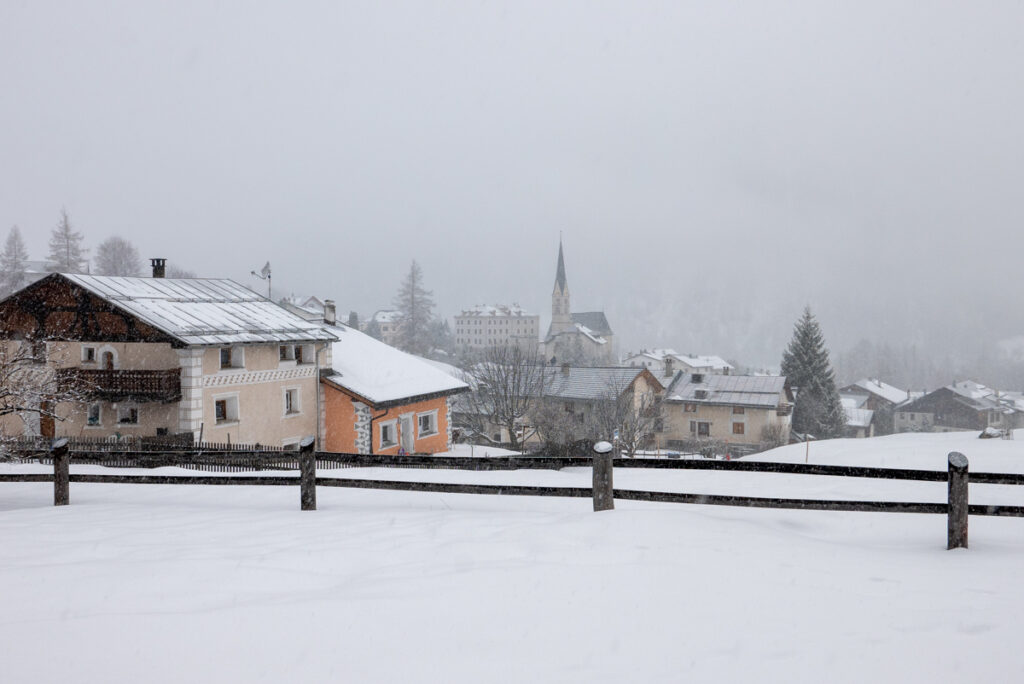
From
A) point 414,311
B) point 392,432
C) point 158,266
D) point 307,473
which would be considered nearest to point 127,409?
point 158,266

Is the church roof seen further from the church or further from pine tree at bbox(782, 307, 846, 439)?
pine tree at bbox(782, 307, 846, 439)

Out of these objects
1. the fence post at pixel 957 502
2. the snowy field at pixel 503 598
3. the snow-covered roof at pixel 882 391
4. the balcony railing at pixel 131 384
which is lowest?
the snow-covered roof at pixel 882 391

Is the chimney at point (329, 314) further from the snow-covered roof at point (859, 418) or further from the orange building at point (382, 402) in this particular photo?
the snow-covered roof at point (859, 418)

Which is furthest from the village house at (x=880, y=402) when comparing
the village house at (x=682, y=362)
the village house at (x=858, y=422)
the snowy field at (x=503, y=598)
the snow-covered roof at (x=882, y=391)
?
the snowy field at (x=503, y=598)

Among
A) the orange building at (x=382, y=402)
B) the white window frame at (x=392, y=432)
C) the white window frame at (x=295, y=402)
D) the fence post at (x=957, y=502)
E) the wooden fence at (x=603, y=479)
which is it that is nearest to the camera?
the fence post at (x=957, y=502)

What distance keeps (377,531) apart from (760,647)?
162 inches

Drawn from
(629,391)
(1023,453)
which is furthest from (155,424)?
(629,391)

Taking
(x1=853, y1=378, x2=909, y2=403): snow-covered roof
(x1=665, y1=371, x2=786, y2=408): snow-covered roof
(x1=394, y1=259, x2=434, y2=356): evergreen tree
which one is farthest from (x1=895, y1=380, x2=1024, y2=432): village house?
(x1=394, y1=259, x2=434, y2=356): evergreen tree

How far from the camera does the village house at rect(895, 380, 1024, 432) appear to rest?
8294 cm

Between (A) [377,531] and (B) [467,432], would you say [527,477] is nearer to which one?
(A) [377,531]

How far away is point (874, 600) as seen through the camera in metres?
5.02

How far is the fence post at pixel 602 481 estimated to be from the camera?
7547 mm

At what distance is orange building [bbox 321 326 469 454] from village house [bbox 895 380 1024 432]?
75.9m

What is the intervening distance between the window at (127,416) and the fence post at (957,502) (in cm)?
2538
